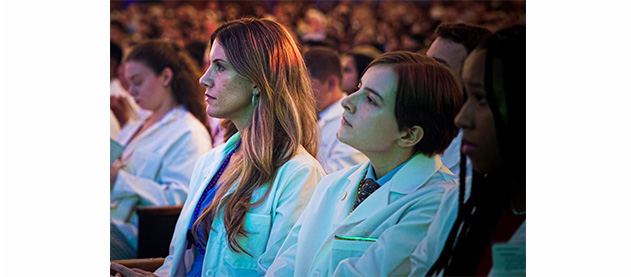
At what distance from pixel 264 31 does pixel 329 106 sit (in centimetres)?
41

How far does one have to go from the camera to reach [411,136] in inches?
106

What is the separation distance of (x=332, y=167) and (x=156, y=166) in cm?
82

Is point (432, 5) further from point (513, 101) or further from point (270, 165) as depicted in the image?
point (270, 165)

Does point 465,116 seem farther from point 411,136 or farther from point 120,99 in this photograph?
point 120,99

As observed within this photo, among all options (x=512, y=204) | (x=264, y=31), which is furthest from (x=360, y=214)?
(x=264, y=31)

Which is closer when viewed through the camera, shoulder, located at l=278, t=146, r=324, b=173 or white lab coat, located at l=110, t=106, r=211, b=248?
shoulder, located at l=278, t=146, r=324, b=173

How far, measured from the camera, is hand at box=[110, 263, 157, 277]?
121 inches

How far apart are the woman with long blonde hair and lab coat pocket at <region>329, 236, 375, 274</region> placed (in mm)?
213

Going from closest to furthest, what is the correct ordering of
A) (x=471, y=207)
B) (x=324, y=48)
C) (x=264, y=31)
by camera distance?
1. (x=471, y=207)
2. (x=264, y=31)
3. (x=324, y=48)

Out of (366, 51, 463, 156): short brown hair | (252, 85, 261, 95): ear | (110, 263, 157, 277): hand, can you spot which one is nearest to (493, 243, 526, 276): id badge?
(366, 51, 463, 156): short brown hair

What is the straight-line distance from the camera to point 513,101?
2.77 m

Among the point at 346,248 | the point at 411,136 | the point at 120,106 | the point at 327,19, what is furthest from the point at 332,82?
the point at 120,106

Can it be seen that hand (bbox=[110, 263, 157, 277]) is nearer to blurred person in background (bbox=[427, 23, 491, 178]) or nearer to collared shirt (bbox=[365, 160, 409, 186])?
collared shirt (bbox=[365, 160, 409, 186])

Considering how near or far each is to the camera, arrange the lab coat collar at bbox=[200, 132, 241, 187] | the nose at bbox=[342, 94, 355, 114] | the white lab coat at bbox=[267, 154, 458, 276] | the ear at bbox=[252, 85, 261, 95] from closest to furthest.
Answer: the white lab coat at bbox=[267, 154, 458, 276], the nose at bbox=[342, 94, 355, 114], the ear at bbox=[252, 85, 261, 95], the lab coat collar at bbox=[200, 132, 241, 187]
